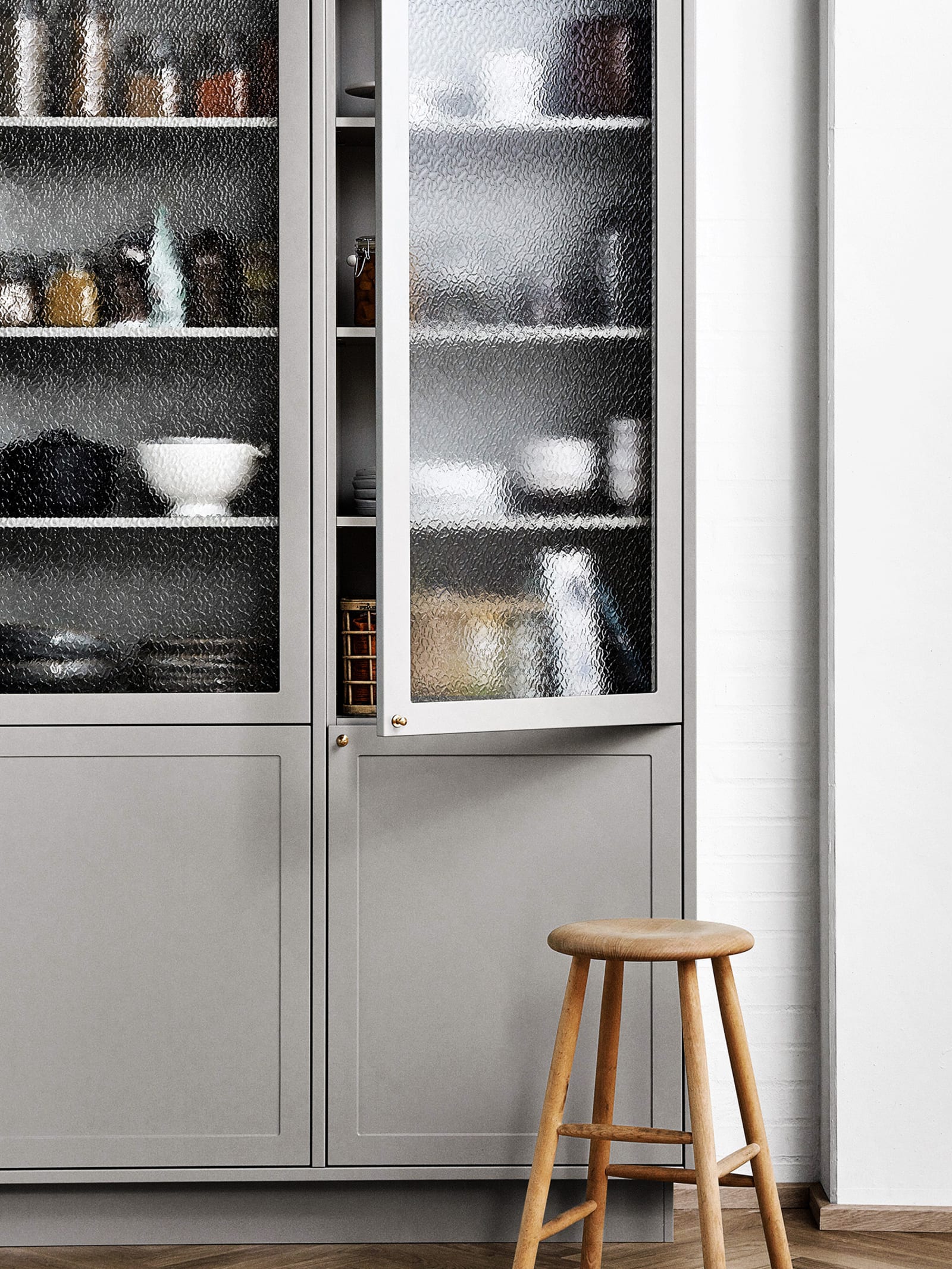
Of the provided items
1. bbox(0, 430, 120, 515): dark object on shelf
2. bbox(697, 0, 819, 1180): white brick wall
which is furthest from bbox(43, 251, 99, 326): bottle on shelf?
bbox(697, 0, 819, 1180): white brick wall

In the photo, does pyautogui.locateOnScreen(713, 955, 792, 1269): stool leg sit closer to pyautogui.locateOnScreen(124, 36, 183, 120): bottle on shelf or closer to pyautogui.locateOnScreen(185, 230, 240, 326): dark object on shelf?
pyautogui.locateOnScreen(185, 230, 240, 326): dark object on shelf

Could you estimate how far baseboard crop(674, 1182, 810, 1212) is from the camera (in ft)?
7.60

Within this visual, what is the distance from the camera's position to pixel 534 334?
2.05m

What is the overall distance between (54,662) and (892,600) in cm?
160

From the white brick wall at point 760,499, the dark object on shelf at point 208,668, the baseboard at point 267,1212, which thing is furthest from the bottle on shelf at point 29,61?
the baseboard at point 267,1212

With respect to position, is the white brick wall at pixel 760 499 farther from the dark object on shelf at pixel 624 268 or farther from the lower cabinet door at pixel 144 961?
the lower cabinet door at pixel 144 961

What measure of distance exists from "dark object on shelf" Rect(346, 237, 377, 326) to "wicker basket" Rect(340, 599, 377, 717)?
535 millimetres

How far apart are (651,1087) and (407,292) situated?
1.45 m

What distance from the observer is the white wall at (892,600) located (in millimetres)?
2258

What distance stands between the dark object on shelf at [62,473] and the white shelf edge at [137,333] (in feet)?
0.59

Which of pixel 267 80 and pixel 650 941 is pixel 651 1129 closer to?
pixel 650 941

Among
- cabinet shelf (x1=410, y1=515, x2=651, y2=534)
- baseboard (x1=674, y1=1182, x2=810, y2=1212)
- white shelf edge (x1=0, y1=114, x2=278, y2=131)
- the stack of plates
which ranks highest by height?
white shelf edge (x1=0, y1=114, x2=278, y2=131)

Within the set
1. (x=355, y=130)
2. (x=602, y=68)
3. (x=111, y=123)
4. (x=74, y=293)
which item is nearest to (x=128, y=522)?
(x=74, y=293)

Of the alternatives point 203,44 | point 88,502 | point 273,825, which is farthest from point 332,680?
point 203,44
